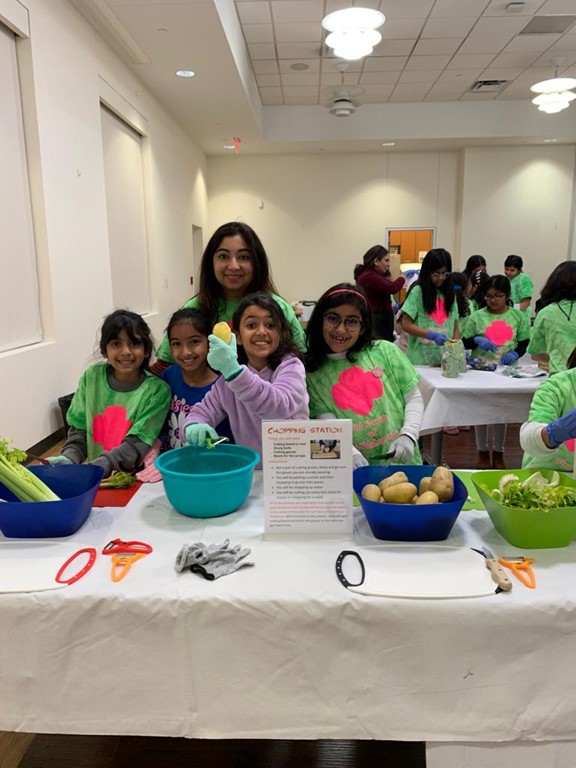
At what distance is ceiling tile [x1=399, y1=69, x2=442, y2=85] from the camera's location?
19.1ft

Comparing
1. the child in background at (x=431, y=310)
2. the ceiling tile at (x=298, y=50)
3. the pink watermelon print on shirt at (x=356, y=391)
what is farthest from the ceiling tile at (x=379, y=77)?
the pink watermelon print on shirt at (x=356, y=391)

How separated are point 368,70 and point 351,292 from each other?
511 cm

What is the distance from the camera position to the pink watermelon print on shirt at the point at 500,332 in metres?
3.37

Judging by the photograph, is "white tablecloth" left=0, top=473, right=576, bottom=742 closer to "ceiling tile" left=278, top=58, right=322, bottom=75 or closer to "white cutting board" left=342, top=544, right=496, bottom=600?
"white cutting board" left=342, top=544, right=496, bottom=600

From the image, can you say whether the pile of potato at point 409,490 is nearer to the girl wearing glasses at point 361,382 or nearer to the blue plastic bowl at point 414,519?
the blue plastic bowl at point 414,519

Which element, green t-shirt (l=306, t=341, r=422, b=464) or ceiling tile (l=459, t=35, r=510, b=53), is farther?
ceiling tile (l=459, t=35, r=510, b=53)

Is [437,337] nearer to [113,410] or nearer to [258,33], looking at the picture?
[113,410]

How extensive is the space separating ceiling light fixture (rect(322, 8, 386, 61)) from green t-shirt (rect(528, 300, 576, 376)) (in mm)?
2177

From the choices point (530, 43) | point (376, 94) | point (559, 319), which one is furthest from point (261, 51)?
point (559, 319)

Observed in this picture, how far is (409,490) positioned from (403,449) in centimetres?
54

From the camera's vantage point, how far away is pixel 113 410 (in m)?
1.77

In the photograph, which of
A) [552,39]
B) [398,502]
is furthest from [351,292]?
[552,39]

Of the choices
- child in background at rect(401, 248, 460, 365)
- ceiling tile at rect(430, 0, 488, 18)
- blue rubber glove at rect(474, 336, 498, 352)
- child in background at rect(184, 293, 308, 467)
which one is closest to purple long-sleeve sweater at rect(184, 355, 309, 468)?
child in background at rect(184, 293, 308, 467)

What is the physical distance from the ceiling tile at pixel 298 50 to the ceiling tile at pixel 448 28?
1.00 metres
